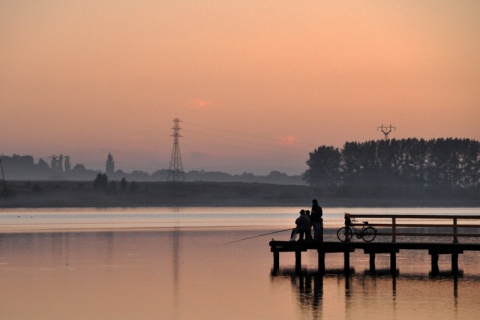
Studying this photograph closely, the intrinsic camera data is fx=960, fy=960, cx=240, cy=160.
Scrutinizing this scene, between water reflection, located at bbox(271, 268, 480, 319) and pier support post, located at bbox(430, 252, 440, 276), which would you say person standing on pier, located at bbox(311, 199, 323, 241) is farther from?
pier support post, located at bbox(430, 252, 440, 276)

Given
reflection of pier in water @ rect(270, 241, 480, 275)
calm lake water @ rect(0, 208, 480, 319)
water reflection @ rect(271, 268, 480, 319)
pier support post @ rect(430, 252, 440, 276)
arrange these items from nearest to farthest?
water reflection @ rect(271, 268, 480, 319)
calm lake water @ rect(0, 208, 480, 319)
reflection of pier in water @ rect(270, 241, 480, 275)
pier support post @ rect(430, 252, 440, 276)

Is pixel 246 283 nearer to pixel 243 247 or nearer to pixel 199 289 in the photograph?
pixel 199 289

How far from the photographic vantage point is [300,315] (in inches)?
1495

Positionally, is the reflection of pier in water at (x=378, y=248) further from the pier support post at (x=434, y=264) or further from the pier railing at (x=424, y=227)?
the pier railing at (x=424, y=227)

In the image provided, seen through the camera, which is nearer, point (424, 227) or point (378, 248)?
point (378, 248)

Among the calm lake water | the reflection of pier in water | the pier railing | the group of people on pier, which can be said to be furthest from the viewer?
the group of people on pier

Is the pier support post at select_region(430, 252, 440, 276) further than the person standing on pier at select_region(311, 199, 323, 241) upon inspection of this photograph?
Yes

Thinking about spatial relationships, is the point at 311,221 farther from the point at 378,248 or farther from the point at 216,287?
the point at 216,287

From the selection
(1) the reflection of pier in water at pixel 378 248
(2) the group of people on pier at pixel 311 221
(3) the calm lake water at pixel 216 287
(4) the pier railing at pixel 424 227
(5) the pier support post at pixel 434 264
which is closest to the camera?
(3) the calm lake water at pixel 216 287

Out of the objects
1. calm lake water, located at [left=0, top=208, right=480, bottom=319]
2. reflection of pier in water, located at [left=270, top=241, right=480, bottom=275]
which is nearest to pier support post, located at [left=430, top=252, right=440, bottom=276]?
reflection of pier in water, located at [left=270, top=241, right=480, bottom=275]

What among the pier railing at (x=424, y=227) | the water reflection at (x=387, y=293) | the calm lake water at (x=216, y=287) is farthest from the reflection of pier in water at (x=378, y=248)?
the water reflection at (x=387, y=293)

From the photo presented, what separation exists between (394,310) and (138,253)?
34.0 meters

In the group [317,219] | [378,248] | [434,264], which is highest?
[317,219]

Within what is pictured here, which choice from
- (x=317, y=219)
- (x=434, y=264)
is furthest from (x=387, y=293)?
(x=434, y=264)
